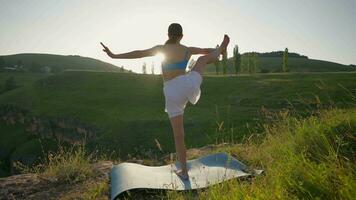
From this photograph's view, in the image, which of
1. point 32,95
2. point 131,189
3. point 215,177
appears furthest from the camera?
point 32,95

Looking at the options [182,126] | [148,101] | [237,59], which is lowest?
[148,101]

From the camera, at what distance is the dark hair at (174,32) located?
652 cm

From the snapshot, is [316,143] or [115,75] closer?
[316,143]

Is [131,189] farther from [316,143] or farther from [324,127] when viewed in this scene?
[324,127]

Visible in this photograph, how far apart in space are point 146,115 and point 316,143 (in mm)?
43319

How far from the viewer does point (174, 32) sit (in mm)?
6535

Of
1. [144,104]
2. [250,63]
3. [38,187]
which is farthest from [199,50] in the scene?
[250,63]

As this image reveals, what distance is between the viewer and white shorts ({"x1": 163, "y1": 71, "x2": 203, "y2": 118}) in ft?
20.6

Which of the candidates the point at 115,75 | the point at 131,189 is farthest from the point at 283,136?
the point at 115,75

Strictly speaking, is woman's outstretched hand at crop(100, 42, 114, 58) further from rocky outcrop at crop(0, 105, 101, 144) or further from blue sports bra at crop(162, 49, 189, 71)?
rocky outcrop at crop(0, 105, 101, 144)

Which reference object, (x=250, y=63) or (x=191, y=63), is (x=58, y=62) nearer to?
(x=250, y=63)

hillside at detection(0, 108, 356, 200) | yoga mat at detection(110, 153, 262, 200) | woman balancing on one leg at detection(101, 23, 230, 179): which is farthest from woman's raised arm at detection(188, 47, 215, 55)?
yoga mat at detection(110, 153, 262, 200)

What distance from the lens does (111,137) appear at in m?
43.8

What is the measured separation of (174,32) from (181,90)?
1.04 m
